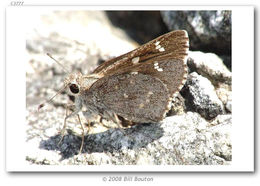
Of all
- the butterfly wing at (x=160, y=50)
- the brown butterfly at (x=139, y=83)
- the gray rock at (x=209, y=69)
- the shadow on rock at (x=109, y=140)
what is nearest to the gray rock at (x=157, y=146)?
the shadow on rock at (x=109, y=140)

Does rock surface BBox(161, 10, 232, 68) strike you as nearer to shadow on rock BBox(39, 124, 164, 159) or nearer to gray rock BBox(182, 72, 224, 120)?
gray rock BBox(182, 72, 224, 120)

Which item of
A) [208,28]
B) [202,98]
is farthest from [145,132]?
[208,28]

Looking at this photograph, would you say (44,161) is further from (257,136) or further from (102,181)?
(257,136)

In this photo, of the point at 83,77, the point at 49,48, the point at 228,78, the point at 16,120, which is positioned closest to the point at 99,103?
the point at 83,77

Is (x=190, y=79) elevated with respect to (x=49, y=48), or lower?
lower

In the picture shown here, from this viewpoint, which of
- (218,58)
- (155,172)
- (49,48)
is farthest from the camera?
(49,48)

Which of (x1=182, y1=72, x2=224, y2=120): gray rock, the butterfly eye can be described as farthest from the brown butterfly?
(x1=182, y1=72, x2=224, y2=120): gray rock
